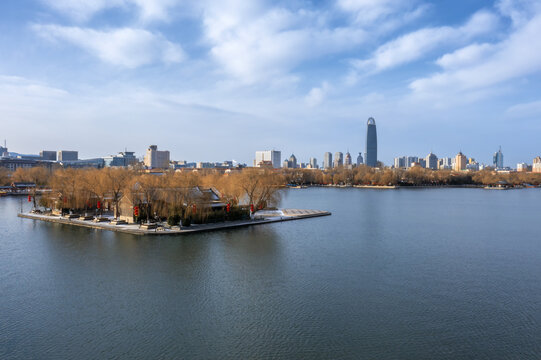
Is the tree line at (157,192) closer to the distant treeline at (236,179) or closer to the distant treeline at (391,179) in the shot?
the distant treeline at (236,179)

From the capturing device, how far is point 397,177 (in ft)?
250

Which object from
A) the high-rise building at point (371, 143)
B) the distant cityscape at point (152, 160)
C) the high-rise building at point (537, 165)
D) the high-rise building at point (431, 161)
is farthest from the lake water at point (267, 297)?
the high-rise building at point (431, 161)

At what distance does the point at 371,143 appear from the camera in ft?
586

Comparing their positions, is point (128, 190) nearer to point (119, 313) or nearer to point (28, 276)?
point (28, 276)

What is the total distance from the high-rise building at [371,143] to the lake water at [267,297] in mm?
161010

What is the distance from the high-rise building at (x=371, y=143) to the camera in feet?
577

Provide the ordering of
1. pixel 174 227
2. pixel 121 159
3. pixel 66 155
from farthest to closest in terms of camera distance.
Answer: pixel 66 155
pixel 121 159
pixel 174 227

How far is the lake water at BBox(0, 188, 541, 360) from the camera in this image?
7824 mm

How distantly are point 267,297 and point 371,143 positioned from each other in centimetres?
17546

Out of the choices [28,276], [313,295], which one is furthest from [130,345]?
[28,276]

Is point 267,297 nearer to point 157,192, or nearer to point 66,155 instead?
point 157,192

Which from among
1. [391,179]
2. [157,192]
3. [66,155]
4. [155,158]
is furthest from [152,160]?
[157,192]

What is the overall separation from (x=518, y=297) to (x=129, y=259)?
12.3 m

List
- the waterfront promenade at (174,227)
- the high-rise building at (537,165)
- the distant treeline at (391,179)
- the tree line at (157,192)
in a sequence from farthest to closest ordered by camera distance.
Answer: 1. the high-rise building at (537,165)
2. the distant treeline at (391,179)
3. the tree line at (157,192)
4. the waterfront promenade at (174,227)
